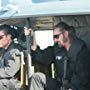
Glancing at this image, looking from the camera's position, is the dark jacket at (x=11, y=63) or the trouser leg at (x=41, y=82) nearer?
the trouser leg at (x=41, y=82)

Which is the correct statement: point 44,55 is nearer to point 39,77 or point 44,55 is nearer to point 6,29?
point 39,77

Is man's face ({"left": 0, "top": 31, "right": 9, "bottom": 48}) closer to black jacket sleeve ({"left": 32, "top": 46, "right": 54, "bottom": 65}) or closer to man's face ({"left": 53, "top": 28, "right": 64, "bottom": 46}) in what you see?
black jacket sleeve ({"left": 32, "top": 46, "right": 54, "bottom": 65})

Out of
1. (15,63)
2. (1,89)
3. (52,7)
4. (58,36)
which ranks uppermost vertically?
(52,7)

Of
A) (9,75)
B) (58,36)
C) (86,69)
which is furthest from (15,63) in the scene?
(86,69)

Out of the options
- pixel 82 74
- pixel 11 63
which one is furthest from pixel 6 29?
pixel 82 74

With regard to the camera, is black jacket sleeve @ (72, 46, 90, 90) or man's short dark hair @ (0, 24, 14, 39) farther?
man's short dark hair @ (0, 24, 14, 39)

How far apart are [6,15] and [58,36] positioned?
78cm

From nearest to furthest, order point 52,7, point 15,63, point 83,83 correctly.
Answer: point 52,7, point 83,83, point 15,63

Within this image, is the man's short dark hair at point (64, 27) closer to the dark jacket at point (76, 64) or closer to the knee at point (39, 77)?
the dark jacket at point (76, 64)

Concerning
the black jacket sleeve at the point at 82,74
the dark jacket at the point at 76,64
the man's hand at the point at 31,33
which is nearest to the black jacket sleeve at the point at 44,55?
the man's hand at the point at 31,33

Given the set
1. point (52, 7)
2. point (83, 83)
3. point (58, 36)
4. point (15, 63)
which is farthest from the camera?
point (15, 63)

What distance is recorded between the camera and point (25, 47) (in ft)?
17.5

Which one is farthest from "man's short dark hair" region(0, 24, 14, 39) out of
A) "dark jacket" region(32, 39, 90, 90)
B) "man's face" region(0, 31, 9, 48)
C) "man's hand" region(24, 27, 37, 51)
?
"dark jacket" region(32, 39, 90, 90)

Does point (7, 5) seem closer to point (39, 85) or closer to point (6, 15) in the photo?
point (6, 15)
